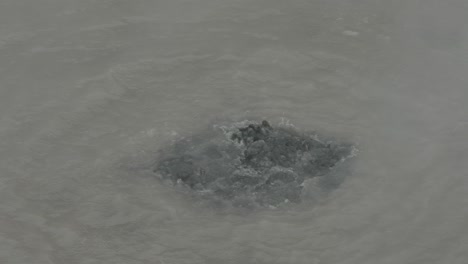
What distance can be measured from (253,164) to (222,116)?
100cm

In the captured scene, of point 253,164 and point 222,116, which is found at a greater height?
point 222,116

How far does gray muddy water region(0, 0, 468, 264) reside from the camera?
721cm

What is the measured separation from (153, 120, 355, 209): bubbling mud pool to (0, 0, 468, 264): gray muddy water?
0.49ft

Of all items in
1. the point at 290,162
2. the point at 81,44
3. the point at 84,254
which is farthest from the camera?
the point at 81,44

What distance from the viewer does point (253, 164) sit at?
320 inches

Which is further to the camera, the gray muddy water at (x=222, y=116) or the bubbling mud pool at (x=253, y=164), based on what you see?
the bubbling mud pool at (x=253, y=164)

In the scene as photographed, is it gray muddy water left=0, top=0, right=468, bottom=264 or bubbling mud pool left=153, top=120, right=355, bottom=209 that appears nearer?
gray muddy water left=0, top=0, right=468, bottom=264

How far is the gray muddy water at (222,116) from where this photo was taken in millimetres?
7207

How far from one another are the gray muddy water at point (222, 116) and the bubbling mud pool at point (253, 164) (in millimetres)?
151

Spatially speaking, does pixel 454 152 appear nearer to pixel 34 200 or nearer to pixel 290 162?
pixel 290 162

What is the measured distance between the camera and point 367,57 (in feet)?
33.4

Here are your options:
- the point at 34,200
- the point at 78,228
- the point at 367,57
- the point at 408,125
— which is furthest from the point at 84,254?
the point at 367,57

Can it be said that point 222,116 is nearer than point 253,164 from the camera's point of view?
No

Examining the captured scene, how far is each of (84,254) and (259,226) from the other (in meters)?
1.71
